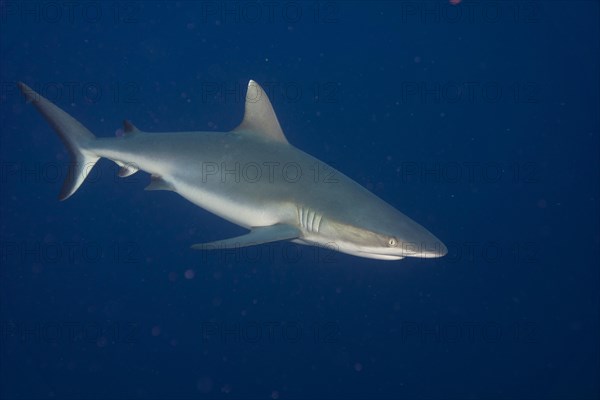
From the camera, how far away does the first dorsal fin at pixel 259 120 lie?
5.38m

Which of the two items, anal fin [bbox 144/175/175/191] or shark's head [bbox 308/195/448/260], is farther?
anal fin [bbox 144/175/175/191]

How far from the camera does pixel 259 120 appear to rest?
540 cm

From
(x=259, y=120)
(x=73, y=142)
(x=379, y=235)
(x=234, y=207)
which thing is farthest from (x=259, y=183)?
(x=73, y=142)

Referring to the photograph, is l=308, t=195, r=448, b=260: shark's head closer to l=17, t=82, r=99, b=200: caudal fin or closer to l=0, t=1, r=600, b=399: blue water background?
l=17, t=82, r=99, b=200: caudal fin

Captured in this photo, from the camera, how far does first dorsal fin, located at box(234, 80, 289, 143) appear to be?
538 centimetres

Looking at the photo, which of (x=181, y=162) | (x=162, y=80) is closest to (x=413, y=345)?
(x=181, y=162)

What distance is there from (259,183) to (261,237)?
2.71ft

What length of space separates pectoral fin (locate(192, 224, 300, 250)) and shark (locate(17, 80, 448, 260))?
0.04 ft

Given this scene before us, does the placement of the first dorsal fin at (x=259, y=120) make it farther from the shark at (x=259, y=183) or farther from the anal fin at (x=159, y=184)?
the anal fin at (x=159, y=184)

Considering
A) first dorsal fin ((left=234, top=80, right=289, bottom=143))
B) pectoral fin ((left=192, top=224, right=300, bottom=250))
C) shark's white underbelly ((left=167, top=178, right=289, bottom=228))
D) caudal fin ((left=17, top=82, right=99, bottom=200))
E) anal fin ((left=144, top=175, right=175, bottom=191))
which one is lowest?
pectoral fin ((left=192, top=224, right=300, bottom=250))

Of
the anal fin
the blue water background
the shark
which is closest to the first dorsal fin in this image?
the shark

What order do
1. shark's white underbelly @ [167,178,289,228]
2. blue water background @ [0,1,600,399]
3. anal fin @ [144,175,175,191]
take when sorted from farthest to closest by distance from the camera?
blue water background @ [0,1,600,399]
anal fin @ [144,175,175,191]
shark's white underbelly @ [167,178,289,228]

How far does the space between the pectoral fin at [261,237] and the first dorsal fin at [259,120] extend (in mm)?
1414

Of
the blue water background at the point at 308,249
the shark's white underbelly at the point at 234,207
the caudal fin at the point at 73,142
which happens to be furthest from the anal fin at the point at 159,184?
the blue water background at the point at 308,249
